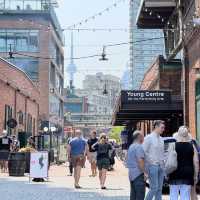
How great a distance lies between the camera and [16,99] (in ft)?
152

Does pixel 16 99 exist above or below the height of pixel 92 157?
above

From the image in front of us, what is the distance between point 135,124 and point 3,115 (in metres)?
14.1

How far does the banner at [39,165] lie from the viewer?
22.7 meters

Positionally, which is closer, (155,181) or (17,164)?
(155,181)

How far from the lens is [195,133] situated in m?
26.5

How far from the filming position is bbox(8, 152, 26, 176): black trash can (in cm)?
2606

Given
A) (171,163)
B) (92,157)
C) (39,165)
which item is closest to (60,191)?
(39,165)

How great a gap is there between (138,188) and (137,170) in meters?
0.35

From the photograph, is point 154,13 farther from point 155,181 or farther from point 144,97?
point 155,181

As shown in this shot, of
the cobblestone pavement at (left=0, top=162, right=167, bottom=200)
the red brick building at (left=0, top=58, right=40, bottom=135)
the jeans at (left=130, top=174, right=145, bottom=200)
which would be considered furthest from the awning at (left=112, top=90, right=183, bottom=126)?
the jeans at (left=130, top=174, right=145, bottom=200)

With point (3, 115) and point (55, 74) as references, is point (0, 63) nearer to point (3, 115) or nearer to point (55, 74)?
point (3, 115)

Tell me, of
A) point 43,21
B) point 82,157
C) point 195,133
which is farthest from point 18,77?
Answer: point 43,21

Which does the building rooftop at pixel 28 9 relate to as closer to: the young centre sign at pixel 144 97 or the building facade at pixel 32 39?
the building facade at pixel 32 39

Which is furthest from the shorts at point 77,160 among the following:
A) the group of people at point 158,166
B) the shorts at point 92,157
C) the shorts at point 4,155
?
the shorts at point 4,155
